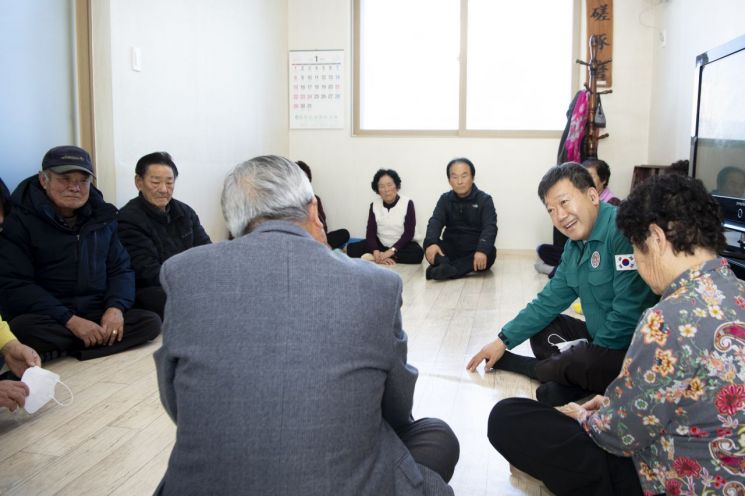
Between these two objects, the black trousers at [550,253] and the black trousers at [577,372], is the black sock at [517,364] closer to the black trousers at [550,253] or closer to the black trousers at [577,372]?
the black trousers at [577,372]

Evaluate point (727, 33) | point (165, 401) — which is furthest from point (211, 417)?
point (727, 33)

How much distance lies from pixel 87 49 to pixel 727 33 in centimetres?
362

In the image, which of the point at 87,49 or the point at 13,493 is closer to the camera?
the point at 13,493

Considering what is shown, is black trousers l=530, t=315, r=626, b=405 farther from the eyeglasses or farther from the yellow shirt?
the eyeglasses

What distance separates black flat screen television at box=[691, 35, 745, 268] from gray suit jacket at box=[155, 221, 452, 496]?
6.50 ft

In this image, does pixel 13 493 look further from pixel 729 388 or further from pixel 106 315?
pixel 729 388

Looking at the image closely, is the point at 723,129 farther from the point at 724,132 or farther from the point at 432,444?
the point at 432,444

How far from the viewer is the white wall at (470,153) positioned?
5859mm

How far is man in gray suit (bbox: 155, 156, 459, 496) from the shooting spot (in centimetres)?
100

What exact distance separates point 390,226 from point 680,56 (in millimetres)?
2595

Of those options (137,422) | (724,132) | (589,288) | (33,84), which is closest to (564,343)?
(589,288)

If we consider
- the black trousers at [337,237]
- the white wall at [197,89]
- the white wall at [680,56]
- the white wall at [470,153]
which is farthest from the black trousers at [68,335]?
the white wall at [470,153]

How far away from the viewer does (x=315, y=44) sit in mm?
6422

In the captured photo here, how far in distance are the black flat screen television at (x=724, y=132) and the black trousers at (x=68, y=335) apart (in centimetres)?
257
